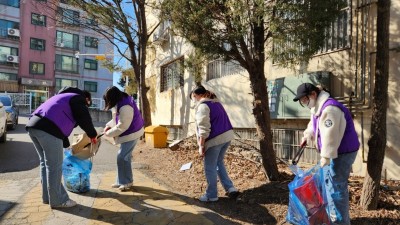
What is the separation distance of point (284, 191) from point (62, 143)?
304 cm

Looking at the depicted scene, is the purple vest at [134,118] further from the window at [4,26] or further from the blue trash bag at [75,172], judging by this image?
the window at [4,26]

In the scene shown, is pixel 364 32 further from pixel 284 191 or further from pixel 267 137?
pixel 284 191

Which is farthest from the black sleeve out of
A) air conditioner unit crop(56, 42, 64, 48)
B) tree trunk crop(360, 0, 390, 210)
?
air conditioner unit crop(56, 42, 64, 48)

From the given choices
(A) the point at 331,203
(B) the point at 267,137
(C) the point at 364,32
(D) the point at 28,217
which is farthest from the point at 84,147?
(C) the point at 364,32

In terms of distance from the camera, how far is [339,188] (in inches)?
150

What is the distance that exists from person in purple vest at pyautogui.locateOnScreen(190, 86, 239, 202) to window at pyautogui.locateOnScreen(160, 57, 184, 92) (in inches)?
316

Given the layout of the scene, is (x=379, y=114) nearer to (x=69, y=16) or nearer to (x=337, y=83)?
(x=337, y=83)

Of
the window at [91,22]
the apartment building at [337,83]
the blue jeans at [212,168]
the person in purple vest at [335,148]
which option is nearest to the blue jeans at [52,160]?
the blue jeans at [212,168]

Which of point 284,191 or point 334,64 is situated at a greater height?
point 334,64

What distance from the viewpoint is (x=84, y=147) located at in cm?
516

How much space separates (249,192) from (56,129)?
9.02 feet

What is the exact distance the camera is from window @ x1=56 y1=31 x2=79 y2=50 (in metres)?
36.5

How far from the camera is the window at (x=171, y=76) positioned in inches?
532

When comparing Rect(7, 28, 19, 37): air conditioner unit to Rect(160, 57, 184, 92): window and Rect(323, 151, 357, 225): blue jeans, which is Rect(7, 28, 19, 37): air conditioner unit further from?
Rect(323, 151, 357, 225): blue jeans
